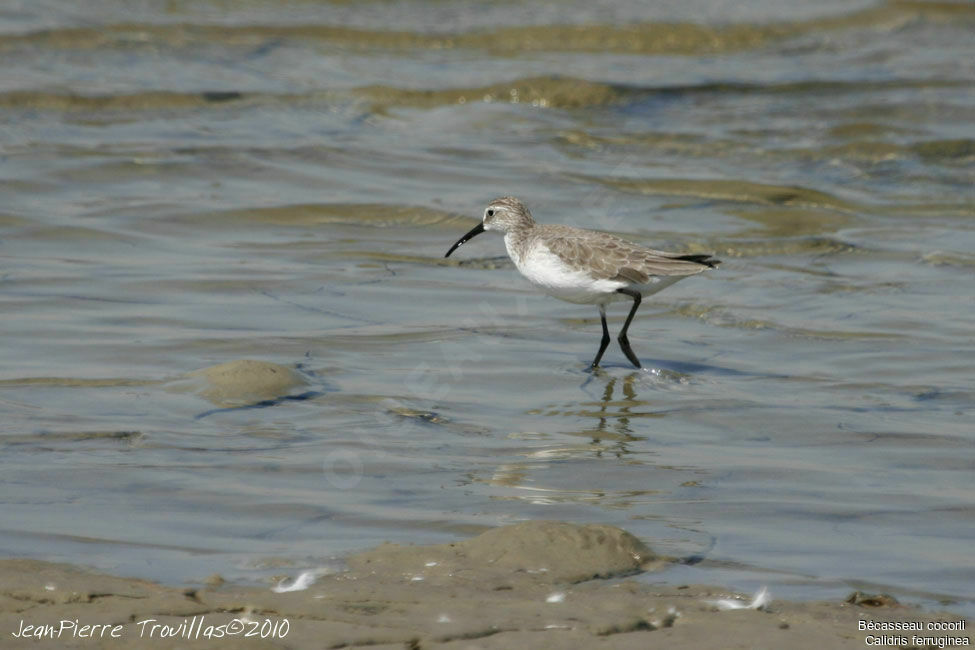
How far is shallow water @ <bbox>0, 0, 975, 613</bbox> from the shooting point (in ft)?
17.5

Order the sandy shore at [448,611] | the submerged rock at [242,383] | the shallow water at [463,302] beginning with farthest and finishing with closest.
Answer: the submerged rock at [242,383]
the shallow water at [463,302]
the sandy shore at [448,611]

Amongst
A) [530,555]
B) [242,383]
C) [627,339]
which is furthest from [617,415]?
[530,555]

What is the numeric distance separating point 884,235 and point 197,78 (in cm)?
890

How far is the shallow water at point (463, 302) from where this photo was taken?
5.32 meters

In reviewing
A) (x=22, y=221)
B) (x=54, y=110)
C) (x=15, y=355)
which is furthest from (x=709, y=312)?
(x=54, y=110)

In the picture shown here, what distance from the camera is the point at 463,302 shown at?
361 inches

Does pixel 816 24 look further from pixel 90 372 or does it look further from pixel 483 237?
pixel 90 372

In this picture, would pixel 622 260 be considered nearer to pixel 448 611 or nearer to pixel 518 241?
pixel 518 241

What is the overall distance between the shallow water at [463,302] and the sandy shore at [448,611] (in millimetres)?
241

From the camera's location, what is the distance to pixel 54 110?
1430cm

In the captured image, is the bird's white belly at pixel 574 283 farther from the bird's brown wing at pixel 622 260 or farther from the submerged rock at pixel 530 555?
the submerged rock at pixel 530 555

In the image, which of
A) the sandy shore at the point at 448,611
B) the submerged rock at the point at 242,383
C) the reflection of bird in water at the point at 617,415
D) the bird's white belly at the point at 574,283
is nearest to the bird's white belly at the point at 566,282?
the bird's white belly at the point at 574,283

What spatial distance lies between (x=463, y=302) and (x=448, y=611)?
5159 mm

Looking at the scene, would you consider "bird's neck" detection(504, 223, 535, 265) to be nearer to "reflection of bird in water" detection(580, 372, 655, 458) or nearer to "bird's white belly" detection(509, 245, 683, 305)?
"bird's white belly" detection(509, 245, 683, 305)
